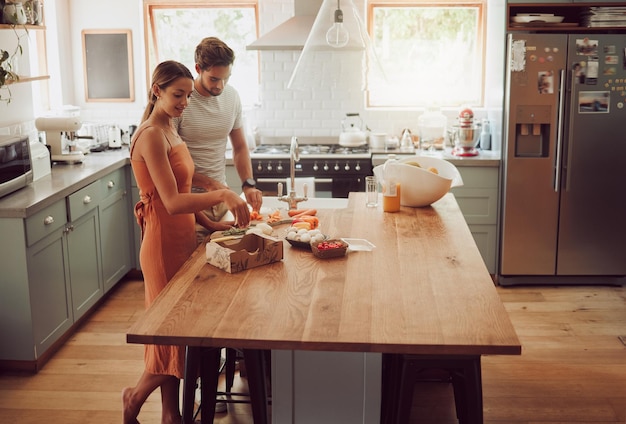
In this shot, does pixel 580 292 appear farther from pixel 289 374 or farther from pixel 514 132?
pixel 289 374

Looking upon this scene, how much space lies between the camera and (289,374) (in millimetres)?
2787

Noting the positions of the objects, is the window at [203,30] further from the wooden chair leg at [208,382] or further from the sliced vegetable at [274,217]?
the wooden chair leg at [208,382]

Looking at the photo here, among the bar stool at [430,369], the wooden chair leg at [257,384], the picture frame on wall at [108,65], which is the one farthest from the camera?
the picture frame on wall at [108,65]

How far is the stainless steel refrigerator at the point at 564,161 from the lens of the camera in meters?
5.46

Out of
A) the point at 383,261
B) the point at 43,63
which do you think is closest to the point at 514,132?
the point at 383,261

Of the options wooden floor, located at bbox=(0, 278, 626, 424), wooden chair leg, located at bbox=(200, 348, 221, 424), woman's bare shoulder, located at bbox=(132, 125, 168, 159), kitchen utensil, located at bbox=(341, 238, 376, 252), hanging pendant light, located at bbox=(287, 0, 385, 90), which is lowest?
wooden floor, located at bbox=(0, 278, 626, 424)

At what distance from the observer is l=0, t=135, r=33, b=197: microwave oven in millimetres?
4316

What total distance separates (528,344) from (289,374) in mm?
2326

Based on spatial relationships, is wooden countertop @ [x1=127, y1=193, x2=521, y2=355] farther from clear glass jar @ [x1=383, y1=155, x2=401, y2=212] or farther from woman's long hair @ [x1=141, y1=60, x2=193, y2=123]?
woman's long hair @ [x1=141, y1=60, x2=193, y2=123]

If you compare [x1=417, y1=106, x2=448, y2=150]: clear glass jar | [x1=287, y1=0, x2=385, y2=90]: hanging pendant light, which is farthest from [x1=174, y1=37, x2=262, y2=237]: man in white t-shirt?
[x1=417, y1=106, x2=448, y2=150]: clear glass jar

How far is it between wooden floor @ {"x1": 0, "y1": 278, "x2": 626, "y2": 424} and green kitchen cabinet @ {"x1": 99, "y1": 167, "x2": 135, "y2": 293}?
32 centimetres

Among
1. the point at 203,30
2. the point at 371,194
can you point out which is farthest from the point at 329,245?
the point at 203,30

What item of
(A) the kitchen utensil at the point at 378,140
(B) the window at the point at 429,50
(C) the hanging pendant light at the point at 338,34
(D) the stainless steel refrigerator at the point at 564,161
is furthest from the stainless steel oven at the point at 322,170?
(C) the hanging pendant light at the point at 338,34

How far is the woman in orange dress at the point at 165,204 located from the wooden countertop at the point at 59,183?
1022mm
